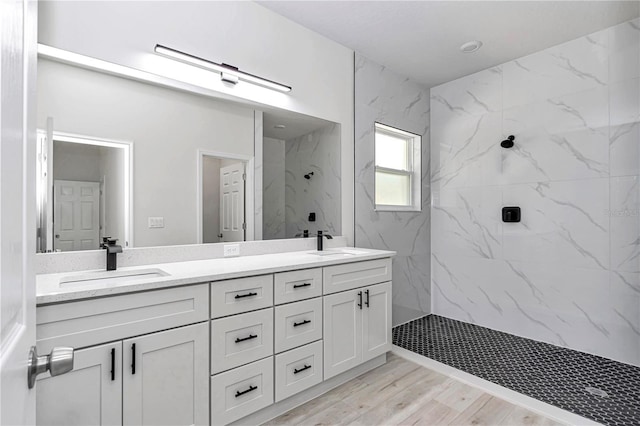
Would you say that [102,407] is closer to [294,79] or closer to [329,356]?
[329,356]

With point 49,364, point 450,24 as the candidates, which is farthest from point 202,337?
point 450,24

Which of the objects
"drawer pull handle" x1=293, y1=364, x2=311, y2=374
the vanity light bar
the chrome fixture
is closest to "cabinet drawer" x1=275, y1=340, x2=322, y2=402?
"drawer pull handle" x1=293, y1=364, x2=311, y2=374

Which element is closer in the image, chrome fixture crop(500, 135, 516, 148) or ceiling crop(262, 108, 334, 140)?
ceiling crop(262, 108, 334, 140)

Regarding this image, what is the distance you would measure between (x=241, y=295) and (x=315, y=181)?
4.72 feet

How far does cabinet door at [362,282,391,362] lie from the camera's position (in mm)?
2389

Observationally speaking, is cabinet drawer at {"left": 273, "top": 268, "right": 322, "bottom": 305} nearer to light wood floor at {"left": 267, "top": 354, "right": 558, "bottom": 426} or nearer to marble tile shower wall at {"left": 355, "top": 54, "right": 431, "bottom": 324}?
light wood floor at {"left": 267, "top": 354, "right": 558, "bottom": 426}

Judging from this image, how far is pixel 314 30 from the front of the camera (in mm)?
2738

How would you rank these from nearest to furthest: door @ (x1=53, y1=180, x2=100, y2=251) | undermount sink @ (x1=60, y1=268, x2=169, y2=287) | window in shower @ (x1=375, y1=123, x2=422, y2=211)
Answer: undermount sink @ (x1=60, y1=268, x2=169, y2=287)
door @ (x1=53, y1=180, x2=100, y2=251)
window in shower @ (x1=375, y1=123, x2=422, y2=211)

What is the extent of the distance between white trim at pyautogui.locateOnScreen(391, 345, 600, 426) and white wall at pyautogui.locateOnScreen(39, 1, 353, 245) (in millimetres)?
1221

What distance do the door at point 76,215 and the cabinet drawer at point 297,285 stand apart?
3.34 feet

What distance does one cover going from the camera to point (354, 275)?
2.32 meters

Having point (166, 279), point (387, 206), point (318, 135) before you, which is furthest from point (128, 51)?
point (387, 206)

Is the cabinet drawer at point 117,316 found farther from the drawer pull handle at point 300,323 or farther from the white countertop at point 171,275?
the drawer pull handle at point 300,323

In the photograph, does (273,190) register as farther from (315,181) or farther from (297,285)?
(297,285)
